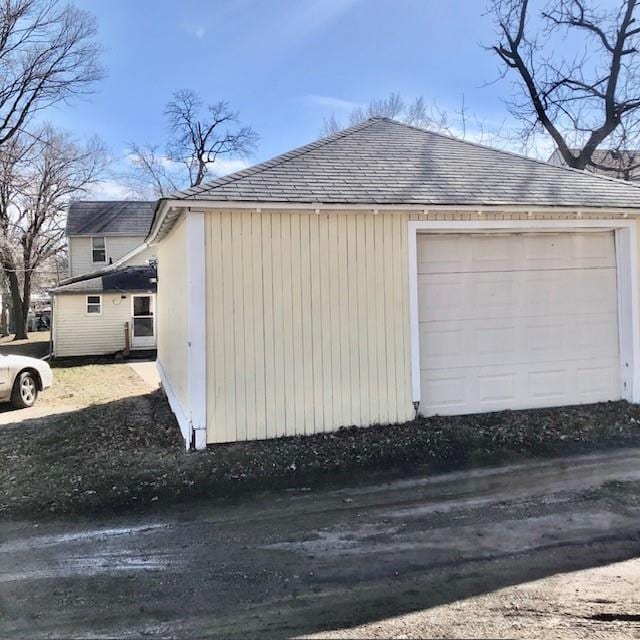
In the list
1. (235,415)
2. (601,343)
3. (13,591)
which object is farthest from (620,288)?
(13,591)

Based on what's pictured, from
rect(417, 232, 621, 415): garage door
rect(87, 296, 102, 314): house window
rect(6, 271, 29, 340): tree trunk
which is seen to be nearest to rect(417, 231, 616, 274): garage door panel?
rect(417, 232, 621, 415): garage door

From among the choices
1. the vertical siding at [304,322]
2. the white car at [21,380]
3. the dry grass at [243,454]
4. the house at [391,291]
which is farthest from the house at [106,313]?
the vertical siding at [304,322]

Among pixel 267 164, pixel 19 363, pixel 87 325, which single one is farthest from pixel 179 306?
pixel 87 325

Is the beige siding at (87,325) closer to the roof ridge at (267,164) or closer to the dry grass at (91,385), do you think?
the dry grass at (91,385)

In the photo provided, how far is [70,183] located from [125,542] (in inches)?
1135

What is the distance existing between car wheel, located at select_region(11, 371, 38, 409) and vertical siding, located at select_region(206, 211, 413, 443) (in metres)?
5.15

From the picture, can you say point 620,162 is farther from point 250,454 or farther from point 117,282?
point 250,454

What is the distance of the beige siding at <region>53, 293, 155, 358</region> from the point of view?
18.2 metres

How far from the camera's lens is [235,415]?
5.94 metres

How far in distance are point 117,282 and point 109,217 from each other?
937cm

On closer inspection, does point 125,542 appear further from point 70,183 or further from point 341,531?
point 70,183

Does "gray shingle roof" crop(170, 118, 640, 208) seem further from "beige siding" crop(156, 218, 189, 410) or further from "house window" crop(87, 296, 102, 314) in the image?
"house window" crop(87, 296, 102, 314)

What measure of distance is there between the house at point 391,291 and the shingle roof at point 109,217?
2016 cm

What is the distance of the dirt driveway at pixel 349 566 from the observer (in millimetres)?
2783
